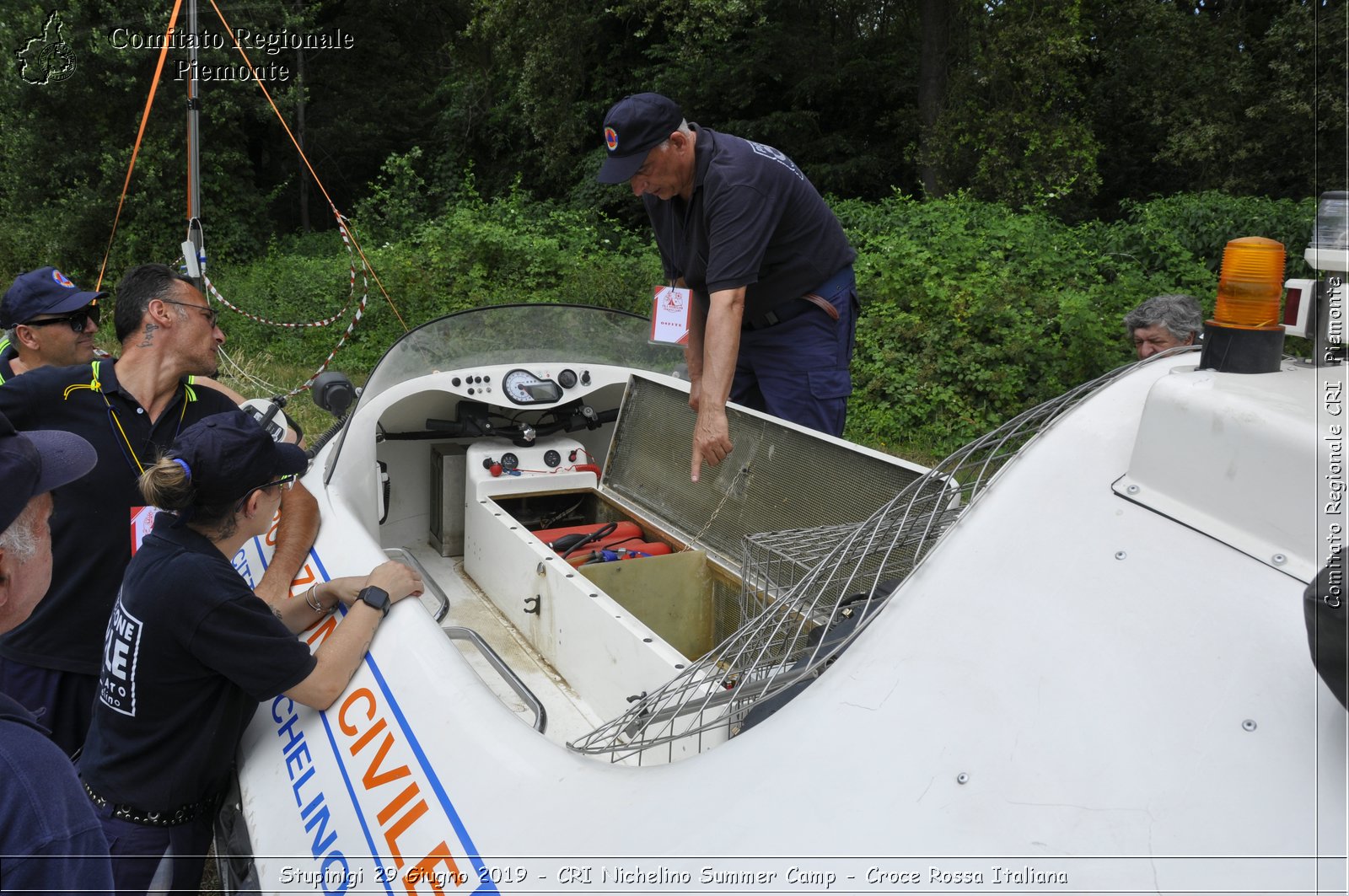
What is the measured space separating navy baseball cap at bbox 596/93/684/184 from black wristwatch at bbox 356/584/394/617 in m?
1.55

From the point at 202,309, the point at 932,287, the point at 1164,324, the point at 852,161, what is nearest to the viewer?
the point at 202,309

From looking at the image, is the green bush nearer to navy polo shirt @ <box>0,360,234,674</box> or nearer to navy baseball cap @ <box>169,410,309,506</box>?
navy polo shirt @ <box>0,360,234,674</box>

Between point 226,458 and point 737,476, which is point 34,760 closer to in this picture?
point 226,458

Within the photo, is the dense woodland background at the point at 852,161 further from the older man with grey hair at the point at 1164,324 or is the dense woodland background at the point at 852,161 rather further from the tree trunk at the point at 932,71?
the older man with grey hair at the point at 1164,324

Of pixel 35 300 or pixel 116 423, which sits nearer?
pixel 116 423

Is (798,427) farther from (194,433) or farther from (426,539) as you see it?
(426,539)

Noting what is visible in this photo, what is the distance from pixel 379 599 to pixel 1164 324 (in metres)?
3.00

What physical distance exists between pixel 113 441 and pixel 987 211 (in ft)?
28.7

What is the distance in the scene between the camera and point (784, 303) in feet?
Result: 11.5

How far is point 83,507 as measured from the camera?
265 centimetres

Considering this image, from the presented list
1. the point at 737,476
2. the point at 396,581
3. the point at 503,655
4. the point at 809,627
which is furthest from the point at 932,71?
the point at 396,581

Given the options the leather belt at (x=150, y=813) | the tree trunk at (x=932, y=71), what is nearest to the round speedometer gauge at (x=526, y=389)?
the leather belt at (x=150, y=813)

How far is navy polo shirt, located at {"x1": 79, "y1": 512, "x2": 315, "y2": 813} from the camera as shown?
2.01 meters

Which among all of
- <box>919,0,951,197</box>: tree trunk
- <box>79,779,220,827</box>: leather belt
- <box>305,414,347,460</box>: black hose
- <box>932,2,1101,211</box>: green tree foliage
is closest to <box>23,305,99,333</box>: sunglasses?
<box>305,414,347,460</box>: black hose
